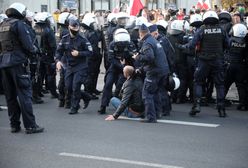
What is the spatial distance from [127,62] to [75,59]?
1049 millimetres

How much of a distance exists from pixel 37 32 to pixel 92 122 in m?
3.69

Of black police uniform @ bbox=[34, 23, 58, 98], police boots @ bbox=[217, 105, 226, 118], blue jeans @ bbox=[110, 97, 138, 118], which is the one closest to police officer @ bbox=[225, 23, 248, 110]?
police boots @ bbox=[217, 105, 226, 118]

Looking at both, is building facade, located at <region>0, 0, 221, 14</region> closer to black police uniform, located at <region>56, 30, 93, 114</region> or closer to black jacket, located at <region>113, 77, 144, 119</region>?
black police uniform, located at <region>56, 30, 93, 114</region>

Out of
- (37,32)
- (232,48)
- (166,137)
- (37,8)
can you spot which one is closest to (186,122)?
(166,137)

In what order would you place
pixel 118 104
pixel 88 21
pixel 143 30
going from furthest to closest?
pixel 88 21 < pixel 118 104 < pixel 143 30

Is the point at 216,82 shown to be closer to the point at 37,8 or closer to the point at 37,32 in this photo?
the point at 37,32

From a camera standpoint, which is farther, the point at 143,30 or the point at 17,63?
the point at 143,30

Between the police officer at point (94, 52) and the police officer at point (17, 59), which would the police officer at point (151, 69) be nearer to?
the police officer at point (17, 59)

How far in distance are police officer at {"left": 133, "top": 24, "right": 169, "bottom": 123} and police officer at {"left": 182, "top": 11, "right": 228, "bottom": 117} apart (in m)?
0.89

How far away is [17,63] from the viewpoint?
9.04 metres

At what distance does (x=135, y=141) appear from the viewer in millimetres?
8633

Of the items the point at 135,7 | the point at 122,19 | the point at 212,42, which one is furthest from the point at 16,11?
the point at 135,7

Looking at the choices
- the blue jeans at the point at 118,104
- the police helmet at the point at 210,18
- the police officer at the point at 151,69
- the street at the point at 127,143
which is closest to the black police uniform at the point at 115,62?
the blue jeans at the point at 118,104

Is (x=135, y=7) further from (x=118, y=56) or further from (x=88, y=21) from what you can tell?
(x=118, y=56)
